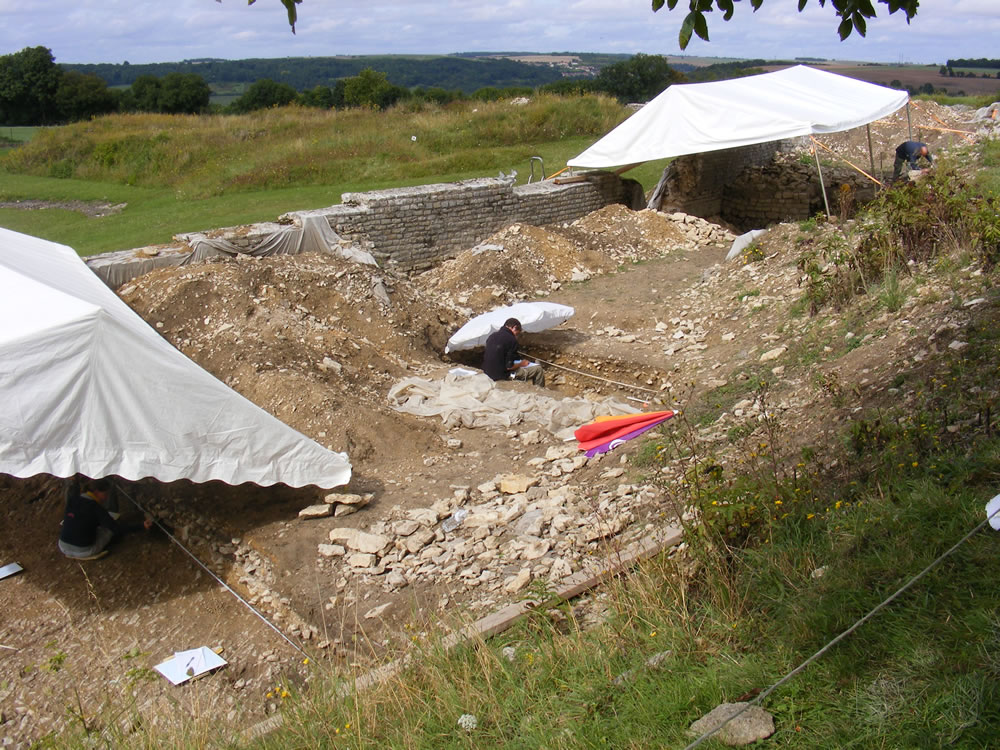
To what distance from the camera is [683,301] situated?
10.8 meters

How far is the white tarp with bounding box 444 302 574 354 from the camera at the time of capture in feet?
31.5

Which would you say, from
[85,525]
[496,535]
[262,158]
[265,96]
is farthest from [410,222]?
[265,96]

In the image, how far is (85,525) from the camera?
19.5 ft

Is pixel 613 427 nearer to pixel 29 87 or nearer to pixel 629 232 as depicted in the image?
pixel 629 232

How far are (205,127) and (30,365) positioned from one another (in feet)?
71.5

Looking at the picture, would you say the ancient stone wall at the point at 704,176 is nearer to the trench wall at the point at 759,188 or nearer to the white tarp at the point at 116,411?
the trench wall at the point at 759,188

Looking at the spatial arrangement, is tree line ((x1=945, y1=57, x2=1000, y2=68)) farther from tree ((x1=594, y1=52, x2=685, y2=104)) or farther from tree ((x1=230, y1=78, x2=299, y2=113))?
tree ((x1=230, y1=78, x2=299, y2=113))

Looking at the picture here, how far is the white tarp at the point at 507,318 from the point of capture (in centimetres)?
960

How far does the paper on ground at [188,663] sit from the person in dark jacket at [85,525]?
1.42m

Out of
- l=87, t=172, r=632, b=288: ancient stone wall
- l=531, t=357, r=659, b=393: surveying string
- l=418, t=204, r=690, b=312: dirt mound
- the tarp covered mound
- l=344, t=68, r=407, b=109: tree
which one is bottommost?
l=531, t=357, r=659, b=393: surveying string

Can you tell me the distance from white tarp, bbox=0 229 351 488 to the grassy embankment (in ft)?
30.7

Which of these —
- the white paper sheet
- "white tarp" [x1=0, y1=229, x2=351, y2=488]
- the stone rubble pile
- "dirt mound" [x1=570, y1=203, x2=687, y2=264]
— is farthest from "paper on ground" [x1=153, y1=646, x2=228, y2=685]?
"dirt mound" [x1=570, y1=203, x2=687, y2=264]

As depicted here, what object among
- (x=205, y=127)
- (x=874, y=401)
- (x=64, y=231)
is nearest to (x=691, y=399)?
(x=874, y=401)

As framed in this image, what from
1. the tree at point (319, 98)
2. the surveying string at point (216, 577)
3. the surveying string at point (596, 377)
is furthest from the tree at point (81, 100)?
the surveying string at point (216, 577)
